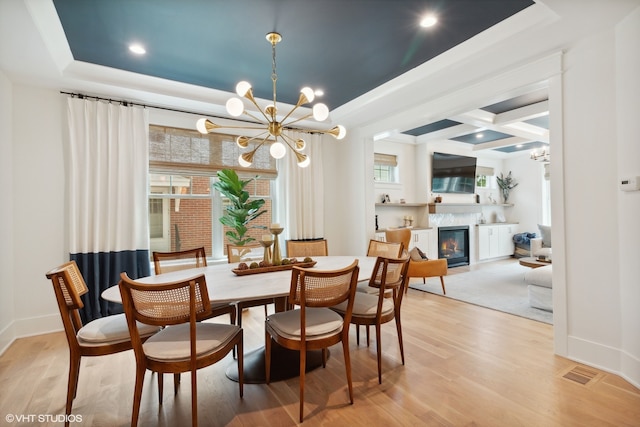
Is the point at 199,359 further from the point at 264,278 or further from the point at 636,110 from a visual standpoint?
the point at 636,110

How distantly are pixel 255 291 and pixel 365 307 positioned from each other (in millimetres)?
871

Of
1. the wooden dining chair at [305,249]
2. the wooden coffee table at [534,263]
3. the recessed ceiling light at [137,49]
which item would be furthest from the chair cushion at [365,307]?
the wooden coffee table at [534,263]

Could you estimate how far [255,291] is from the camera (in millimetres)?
1872

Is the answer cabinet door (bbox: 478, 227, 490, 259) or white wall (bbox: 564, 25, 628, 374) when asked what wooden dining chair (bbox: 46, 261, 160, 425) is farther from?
cabinet door (bbox: 478, 227, 490, 259)

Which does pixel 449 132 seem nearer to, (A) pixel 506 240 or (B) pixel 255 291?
(A) pixel 506 240

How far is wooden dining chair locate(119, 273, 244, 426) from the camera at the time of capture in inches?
58.9

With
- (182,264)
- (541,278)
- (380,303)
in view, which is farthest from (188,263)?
(541,278)

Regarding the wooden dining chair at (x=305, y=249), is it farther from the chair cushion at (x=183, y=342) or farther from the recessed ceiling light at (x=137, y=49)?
the recessed ceiling light at (x=137, y=49)

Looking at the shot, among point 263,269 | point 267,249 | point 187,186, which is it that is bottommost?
point 263,269

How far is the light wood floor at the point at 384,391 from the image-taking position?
5.75ft

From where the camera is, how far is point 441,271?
4383mm

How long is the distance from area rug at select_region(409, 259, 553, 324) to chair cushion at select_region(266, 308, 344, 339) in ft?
8.72

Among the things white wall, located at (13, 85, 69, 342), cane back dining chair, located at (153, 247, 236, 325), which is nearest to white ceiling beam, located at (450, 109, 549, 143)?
cane back dining chair, located at (153, 247, 236, 325)

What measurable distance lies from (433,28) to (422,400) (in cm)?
275
